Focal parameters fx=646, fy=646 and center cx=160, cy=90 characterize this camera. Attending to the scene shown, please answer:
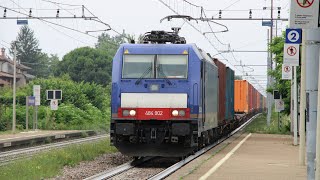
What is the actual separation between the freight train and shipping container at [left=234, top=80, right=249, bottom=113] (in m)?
26.4

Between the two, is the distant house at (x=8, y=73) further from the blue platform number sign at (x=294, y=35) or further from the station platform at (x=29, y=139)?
the blue platform number sign at (x=294, y=35)

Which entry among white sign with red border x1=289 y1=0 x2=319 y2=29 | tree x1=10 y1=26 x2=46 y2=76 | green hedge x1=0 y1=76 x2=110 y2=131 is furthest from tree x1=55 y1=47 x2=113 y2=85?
white sign with red border x1=289 y1=0 x2=319 y2=29

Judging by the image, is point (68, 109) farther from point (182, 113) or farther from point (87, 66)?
point (87, 66)

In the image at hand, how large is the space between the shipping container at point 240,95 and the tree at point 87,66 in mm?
56035

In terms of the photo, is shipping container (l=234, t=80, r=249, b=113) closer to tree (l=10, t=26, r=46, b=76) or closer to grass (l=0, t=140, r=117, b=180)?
grass (l=0, t=140, r=117, b=180)

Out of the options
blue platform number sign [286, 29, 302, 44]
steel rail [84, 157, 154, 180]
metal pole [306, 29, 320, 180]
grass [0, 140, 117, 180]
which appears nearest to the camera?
metal pole [306, 29, 320, 180]

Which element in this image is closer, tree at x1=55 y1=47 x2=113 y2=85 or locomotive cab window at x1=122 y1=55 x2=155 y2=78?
locomotive cab window at x1=122 y1=55 x2=155 y2=78

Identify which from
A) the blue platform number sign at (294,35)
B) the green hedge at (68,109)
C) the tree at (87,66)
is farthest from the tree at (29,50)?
the blue platform number sign at (294,35)

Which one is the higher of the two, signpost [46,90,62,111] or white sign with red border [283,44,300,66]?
A: white sign with red border [283,44,300,66]

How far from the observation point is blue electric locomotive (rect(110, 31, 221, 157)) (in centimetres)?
1731

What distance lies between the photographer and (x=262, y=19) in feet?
109

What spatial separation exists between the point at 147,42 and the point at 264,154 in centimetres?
521

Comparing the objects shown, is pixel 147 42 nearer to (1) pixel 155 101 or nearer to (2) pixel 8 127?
(1) pixel 155 101

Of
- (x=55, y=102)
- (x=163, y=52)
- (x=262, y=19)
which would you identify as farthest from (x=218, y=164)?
(x=55, y=102)
